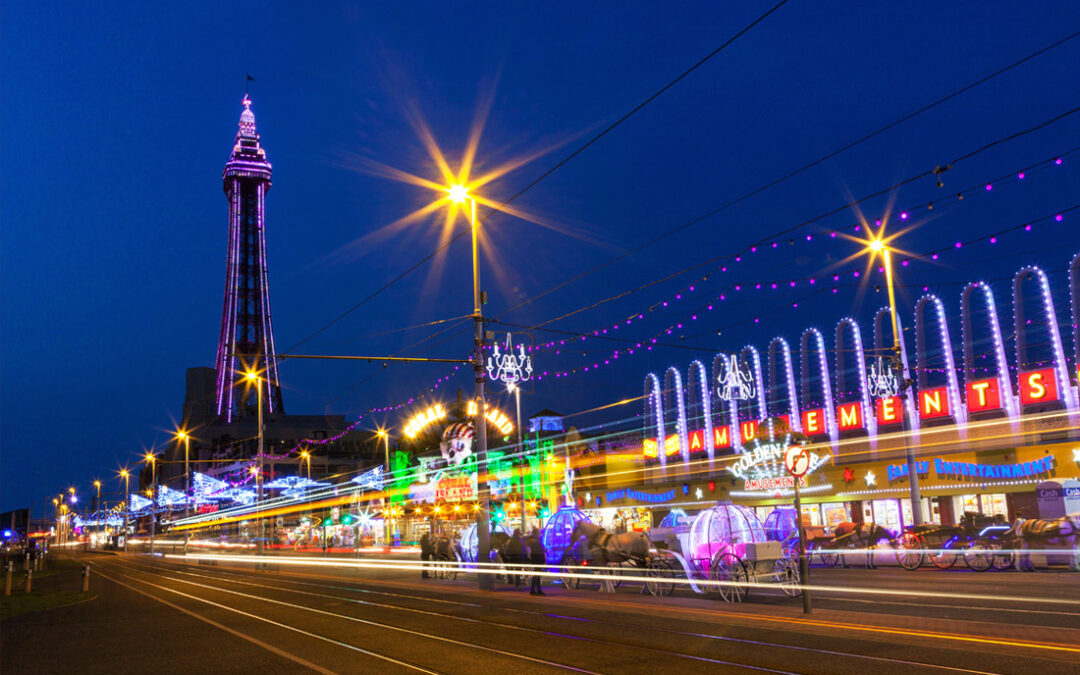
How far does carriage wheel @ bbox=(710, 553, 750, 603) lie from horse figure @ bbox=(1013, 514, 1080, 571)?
8.87 metres

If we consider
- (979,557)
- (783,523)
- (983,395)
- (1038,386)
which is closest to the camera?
(979,557)

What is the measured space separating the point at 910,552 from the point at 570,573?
416 inches

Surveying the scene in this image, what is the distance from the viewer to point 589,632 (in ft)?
47.6

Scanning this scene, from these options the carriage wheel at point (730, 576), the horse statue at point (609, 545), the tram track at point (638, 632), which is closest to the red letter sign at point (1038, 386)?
the horse statue at point (609, 545)

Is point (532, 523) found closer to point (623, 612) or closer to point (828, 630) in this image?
point (623, 612)

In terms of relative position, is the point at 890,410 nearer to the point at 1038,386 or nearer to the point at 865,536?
the point at 1038,386

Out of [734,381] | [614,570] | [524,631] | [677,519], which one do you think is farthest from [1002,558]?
[524,631]

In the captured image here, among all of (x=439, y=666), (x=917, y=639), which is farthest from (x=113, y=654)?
(x=917, y=639)

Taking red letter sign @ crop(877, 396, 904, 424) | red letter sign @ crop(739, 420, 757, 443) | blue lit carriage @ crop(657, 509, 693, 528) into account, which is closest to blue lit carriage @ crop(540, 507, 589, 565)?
blue lit carriage @ crop(657, 509, 693, 528)

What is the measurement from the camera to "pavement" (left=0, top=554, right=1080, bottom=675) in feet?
36.2

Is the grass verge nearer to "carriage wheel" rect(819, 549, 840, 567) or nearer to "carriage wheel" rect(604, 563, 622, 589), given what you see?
"carriage wheel" rect(604, 563, 622, 589)

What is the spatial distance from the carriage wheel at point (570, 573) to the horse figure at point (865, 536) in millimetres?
9620

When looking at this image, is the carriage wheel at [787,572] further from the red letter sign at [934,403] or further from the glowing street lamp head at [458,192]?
the red letter sign at [934,403]

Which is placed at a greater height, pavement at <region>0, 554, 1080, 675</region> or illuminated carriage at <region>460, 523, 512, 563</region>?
illuminated carriage at <region>460, 523, 512, 563</region>
